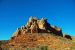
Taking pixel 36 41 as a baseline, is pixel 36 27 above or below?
above

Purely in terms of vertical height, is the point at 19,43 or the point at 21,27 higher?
the point at 21,27

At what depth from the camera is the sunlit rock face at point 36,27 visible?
77537 millimetres

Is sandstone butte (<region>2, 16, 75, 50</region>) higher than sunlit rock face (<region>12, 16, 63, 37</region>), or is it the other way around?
sunlit rock face (<region>12, 16, 63, 37</region>)

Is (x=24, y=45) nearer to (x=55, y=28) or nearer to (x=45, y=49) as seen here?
(x=45, y=49)

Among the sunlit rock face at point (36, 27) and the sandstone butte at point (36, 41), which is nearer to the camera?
the sandstone butte at point (36, 41)

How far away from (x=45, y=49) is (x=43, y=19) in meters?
35.0

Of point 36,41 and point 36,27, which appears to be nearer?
point 36,41

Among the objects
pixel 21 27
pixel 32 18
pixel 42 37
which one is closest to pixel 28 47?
pixel 42 37

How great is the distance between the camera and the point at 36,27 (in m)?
78.7

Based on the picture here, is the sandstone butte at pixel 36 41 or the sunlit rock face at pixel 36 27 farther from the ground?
the sunlit rock face at pixel 36 27

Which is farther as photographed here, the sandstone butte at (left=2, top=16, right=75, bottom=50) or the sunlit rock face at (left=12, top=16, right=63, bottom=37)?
the sunlit rock face at (left=12, top=16, right=63, bottom=37)

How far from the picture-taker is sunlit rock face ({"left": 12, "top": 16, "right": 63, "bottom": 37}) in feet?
254

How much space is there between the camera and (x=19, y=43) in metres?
63.5

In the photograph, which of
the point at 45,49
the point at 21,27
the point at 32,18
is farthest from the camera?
the point at 32,18
